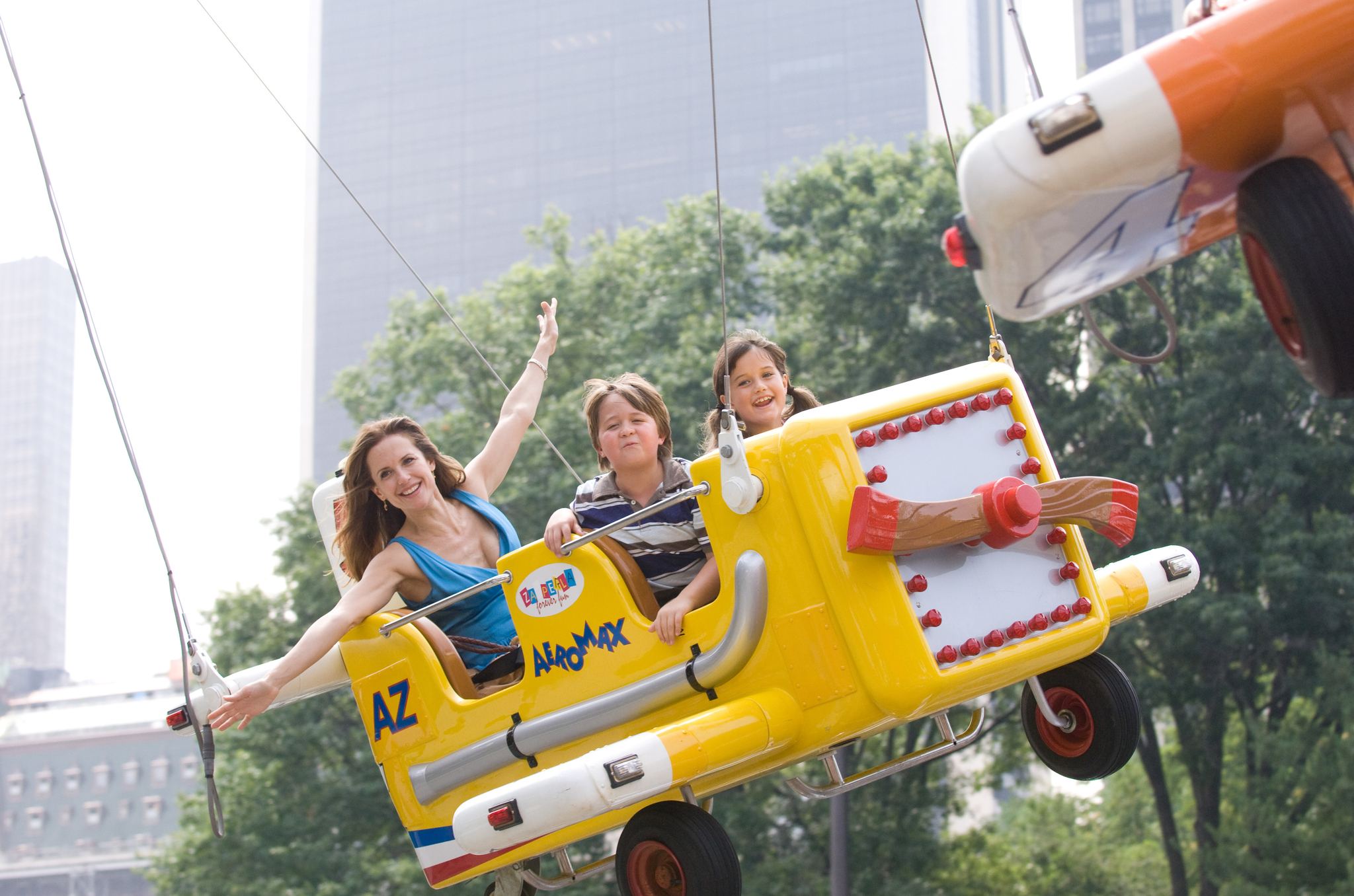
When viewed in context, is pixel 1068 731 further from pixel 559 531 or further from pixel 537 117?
pixel 537 117

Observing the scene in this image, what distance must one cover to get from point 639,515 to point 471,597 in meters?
1.54

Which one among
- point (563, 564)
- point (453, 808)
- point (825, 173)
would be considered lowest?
point (453, 808)

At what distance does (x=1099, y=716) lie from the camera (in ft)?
13.4

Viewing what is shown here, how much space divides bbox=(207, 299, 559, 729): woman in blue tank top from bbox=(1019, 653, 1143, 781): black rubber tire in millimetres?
1879

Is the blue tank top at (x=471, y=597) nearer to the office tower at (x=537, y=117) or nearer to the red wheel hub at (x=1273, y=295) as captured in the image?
the red wheel hub at (x=1273, y=295)

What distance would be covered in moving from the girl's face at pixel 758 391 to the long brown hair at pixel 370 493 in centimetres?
117

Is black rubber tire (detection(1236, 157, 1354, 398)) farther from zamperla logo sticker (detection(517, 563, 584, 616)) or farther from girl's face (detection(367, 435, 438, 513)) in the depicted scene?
girl's face (detection(367, 435, 438, 513))

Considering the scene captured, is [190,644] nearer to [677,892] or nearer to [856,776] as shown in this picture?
[677,892]

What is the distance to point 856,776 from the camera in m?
3.87

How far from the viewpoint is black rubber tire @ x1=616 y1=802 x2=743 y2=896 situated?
11.4 ft

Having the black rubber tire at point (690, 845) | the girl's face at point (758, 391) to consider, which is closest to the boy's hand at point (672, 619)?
the black rubber tire at point (690, 845)

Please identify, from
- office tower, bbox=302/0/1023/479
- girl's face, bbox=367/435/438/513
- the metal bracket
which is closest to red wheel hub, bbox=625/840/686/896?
the metal bracket

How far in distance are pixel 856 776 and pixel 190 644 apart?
241 cm

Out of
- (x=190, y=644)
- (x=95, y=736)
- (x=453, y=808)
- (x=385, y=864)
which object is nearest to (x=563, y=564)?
(x=453, y=808)
